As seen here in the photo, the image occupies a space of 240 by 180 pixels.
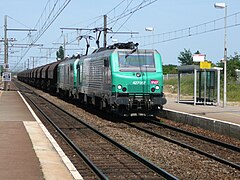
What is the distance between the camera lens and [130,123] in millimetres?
19734

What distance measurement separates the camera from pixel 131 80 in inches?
771

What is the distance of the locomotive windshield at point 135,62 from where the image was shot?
783 inches

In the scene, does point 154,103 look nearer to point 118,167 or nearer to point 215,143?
point 215,143

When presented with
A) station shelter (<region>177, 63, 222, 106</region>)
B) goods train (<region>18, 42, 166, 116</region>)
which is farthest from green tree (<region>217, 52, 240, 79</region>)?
goods train (<region>18, 42, 166, 116</region>)

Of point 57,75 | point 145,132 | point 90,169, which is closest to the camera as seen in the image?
Result: point 90,169

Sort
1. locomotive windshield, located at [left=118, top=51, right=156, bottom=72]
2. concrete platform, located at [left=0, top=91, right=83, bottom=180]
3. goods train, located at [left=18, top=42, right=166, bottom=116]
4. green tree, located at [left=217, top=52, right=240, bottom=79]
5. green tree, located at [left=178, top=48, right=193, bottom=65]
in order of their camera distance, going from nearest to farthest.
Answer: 1. concrete platform, located at [left=0, top=91, right=83, bottom=180]
2. goods train, located at [left=18, top=42, right=166, bottom=116]
3. locomotive windshield, located at [left=118, top=51, right=156, bottom=72]
4. green tree, located at [left=217, top=52, right=240, bottom=79]
5. green tree, located at [left=178, top=48, right=193, bottom=65]

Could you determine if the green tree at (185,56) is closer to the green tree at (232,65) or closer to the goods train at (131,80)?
the green tree at (232,65)

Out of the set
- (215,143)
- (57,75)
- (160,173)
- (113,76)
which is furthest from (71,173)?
(57,75)

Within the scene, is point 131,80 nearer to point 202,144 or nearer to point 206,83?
point 202,144

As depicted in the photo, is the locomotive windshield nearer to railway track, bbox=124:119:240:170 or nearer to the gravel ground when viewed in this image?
railway track, bbox=124:119:240:170

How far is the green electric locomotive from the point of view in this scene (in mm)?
19422

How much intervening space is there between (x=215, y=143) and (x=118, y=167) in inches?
189

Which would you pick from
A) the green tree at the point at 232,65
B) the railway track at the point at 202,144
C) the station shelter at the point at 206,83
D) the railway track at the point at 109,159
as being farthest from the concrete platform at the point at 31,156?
the green tree at the point at 232,65

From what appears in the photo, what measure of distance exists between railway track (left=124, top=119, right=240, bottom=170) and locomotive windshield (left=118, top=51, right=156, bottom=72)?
2.47 metres
